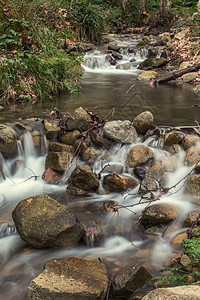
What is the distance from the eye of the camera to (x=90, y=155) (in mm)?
4766

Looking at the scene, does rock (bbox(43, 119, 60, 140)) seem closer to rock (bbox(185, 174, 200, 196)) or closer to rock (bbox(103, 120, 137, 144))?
rock (bbox(103, 120, 137, 144))

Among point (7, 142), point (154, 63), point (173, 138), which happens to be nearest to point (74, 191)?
point (7, 142)

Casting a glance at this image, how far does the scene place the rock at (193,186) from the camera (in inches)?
155

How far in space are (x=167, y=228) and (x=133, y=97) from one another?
16.7 feet

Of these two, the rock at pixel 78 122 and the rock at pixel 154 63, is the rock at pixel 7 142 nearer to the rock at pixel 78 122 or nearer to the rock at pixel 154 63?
the rock at pixel 78 122

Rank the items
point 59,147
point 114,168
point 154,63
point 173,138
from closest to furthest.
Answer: point 114,168, point 173,138, point 59,147, point 154,63

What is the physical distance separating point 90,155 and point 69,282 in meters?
2.59

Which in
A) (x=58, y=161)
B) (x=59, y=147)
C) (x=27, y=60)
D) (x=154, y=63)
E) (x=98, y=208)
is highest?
(x=27, y=60)

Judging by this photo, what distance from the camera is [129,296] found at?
8.12 ft

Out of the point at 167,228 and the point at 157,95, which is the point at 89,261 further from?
the point at 157,95

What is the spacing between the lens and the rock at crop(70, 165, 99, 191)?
4.23 m

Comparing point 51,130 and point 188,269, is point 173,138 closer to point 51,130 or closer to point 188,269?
point 51,130

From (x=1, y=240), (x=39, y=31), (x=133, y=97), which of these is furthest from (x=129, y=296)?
(x=39, y=31)

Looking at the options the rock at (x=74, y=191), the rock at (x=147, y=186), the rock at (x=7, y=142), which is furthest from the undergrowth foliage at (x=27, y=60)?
the rock at (x=147, y=186)
